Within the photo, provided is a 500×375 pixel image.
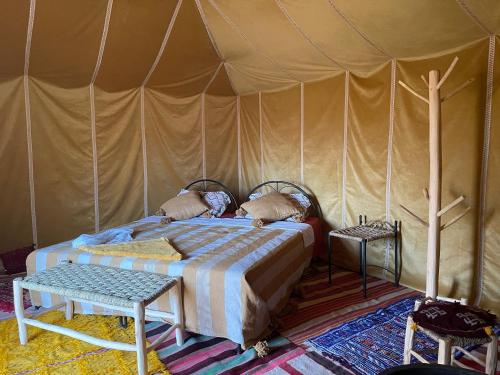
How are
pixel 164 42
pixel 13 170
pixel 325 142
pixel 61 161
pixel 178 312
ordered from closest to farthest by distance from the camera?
pixel 178 312 → pixel 13 170 → pixel 164 42 → pixel 61 161 → pixel 325 142

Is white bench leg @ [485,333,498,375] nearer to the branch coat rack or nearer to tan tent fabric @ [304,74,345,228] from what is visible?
the branch coat rack

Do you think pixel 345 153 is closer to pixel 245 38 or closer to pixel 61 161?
pixel 245 38

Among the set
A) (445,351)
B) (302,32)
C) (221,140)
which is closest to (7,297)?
(221,140)

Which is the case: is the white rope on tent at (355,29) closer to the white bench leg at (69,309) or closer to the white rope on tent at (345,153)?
the white rope on tent at (345,153)

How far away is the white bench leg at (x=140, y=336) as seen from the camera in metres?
1.95

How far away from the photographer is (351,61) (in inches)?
138

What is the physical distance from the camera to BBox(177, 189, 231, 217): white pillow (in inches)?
164

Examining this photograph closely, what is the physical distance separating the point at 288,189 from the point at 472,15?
8.47 ft

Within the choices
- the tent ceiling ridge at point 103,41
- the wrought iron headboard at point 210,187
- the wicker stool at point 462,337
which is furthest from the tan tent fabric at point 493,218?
the tent ceiling ridge at point 103,41

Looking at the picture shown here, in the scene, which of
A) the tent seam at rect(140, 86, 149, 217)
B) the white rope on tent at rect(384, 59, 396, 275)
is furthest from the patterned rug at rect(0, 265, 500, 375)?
the tent seam at rect(140, 86, 149, 217)

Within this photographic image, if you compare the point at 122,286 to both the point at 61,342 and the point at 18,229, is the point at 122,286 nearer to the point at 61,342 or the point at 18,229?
the point at 61,342

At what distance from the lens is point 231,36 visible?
3713 mm

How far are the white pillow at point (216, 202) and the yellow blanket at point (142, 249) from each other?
1310 mm

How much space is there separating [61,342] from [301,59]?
3213 mm
